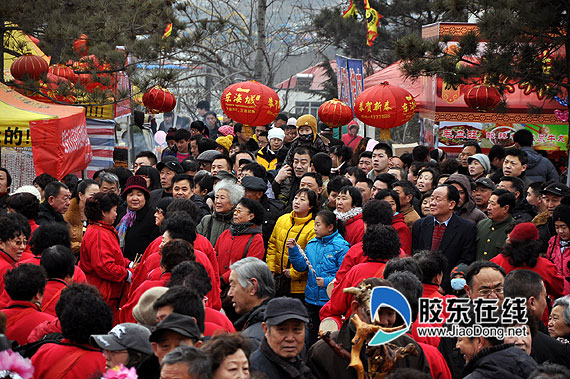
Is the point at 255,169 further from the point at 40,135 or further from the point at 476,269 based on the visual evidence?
the point at 476,269

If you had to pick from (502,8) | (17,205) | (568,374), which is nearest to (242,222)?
(17,205)

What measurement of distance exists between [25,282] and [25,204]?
219 centimetres

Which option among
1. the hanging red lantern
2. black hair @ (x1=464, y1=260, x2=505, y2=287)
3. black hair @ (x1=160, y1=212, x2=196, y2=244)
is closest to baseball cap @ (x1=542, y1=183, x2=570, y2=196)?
black hair @ (x1=464, y1=260, x2=505, y2=287)

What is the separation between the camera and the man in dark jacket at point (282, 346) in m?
3.42

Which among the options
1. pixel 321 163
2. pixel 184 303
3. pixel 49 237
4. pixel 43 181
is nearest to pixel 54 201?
pixel 43 181

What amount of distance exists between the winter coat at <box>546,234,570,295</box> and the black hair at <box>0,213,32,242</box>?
13.5ft

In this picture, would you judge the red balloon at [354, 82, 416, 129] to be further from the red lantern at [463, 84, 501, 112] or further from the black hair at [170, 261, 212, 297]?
the black hair at [170, 261, 212, 297]

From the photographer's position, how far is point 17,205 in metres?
6.27

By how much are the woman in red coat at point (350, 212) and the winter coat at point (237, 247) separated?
86 centimetres

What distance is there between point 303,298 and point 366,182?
1.83m

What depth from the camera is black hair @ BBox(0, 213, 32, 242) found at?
5320mm

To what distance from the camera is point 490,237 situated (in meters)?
6.46

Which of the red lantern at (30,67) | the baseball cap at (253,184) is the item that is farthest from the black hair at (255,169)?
the red lantern at (30,67)

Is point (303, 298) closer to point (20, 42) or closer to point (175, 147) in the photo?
point (175, 147)
